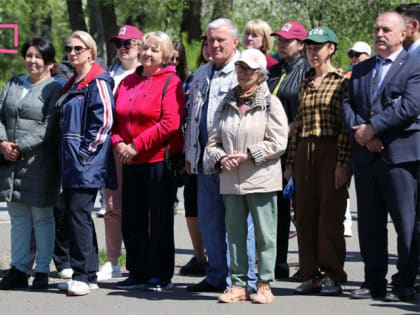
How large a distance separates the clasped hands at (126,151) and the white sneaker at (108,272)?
1239 millimetres

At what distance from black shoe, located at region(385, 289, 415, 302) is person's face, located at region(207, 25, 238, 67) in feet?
7.46

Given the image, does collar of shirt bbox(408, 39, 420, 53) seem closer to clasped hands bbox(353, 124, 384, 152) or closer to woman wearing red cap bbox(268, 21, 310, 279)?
woman wearing red cap bbox(268, 21, 310, 279)

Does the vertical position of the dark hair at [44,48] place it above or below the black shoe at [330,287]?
above

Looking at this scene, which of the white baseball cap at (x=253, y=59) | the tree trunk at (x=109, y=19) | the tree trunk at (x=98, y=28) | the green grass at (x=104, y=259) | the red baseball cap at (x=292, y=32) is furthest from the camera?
the tree trunk at (x=98, y=28)

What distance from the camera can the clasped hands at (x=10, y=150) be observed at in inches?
306

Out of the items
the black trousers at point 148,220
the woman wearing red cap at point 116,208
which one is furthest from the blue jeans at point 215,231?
the woman wearing red cap at point 116,208

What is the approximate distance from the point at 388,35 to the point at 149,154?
216 cm

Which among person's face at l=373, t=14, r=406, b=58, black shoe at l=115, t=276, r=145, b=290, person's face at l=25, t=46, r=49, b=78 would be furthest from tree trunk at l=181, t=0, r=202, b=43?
person's face at l=373, t=14, r=406, b=58

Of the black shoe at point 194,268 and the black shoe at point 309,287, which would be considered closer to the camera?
the black shoe at point 309,287

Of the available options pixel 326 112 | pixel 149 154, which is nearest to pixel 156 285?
pixel 149 154

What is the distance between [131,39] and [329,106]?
214cm

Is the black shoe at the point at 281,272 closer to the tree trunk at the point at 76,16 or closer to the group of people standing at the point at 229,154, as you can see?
the group of people standing at the point at 229,154

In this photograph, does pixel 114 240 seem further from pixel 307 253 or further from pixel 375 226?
pixel 375 226

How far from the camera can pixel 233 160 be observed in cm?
699
